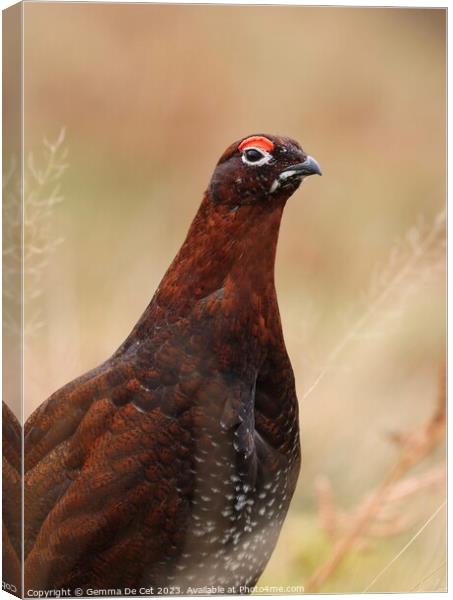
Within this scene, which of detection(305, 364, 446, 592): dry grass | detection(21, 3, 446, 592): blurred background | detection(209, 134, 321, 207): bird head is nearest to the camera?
detection(209, 134, 321, 207): bird head

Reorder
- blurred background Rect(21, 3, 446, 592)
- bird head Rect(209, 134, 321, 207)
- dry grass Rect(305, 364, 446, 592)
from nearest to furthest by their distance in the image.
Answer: bird head Rect(209, 134, 321, 207) → blurred background Rect(21, 3, 446, 592) → dry grass Rect(305, 364, 446, 592)

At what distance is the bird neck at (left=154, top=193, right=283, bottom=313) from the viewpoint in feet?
11.6

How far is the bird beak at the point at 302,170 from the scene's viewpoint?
3.51 m

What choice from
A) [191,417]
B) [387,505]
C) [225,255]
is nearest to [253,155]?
[225,255]

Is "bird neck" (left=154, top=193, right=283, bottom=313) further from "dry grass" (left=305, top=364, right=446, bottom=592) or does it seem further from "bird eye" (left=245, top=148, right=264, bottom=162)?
"dry grass" (left=305, top=364, right=446, bottom=592)

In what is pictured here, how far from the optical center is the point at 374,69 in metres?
3.84

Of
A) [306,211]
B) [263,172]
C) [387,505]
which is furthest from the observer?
[387,505]

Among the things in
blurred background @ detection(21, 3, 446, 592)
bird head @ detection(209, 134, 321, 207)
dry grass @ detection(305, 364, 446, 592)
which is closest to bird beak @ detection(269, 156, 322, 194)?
bird head @ detection(209, 134, 321, 207)

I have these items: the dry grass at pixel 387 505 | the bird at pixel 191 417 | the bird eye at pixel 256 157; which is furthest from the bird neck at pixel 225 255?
the dry grass at pixel 387 505

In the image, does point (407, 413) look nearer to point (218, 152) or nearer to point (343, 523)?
point (343, 523)

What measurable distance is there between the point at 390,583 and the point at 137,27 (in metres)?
1.86

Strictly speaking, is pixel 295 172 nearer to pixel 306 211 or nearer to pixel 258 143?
pixel 258 143

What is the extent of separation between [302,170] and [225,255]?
317 mm

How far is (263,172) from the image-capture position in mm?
3498
